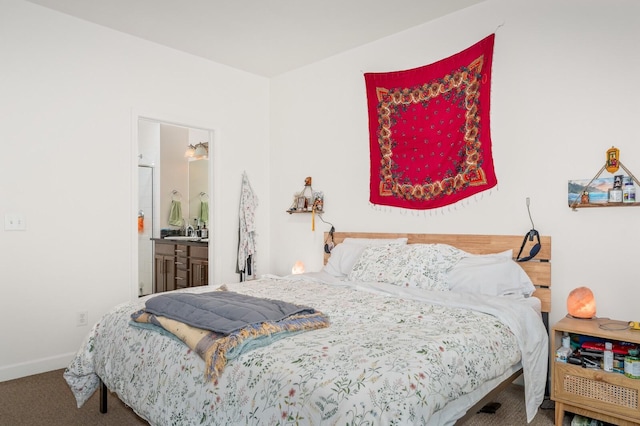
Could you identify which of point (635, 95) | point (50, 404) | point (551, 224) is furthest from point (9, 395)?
point (635, 95)

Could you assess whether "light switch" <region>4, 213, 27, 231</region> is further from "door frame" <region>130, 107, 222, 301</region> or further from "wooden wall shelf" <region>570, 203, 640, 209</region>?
"wooden wall shelf" <region>570, 203, 640, 209</region>

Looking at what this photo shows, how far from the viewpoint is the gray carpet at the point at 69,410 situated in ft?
7.89

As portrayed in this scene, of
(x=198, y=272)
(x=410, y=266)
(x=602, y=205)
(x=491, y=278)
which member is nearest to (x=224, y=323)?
(x=410, y=266)

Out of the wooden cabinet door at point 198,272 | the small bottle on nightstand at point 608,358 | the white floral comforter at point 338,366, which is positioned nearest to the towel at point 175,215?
the wooden cabinet door at point 198,272

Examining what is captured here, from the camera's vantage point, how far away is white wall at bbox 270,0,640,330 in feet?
8.39

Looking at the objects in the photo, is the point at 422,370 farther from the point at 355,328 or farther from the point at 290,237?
the point at 290,237

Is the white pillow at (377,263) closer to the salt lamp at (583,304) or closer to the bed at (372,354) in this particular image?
the bed at (372,354)

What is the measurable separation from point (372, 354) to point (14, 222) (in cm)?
288

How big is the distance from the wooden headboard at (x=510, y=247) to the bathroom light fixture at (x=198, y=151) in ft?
10.9

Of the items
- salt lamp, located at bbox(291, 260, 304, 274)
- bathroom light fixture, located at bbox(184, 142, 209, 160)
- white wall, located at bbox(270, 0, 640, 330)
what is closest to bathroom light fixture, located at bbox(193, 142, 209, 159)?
bathroom light fixture, located at bbox(184, 142, 209, 160)

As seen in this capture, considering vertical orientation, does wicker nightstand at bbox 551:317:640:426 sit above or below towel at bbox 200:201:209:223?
below

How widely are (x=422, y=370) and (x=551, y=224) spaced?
181cm

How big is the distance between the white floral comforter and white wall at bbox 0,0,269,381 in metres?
1.08

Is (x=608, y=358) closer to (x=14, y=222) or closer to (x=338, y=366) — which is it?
(x=338, y=366)
